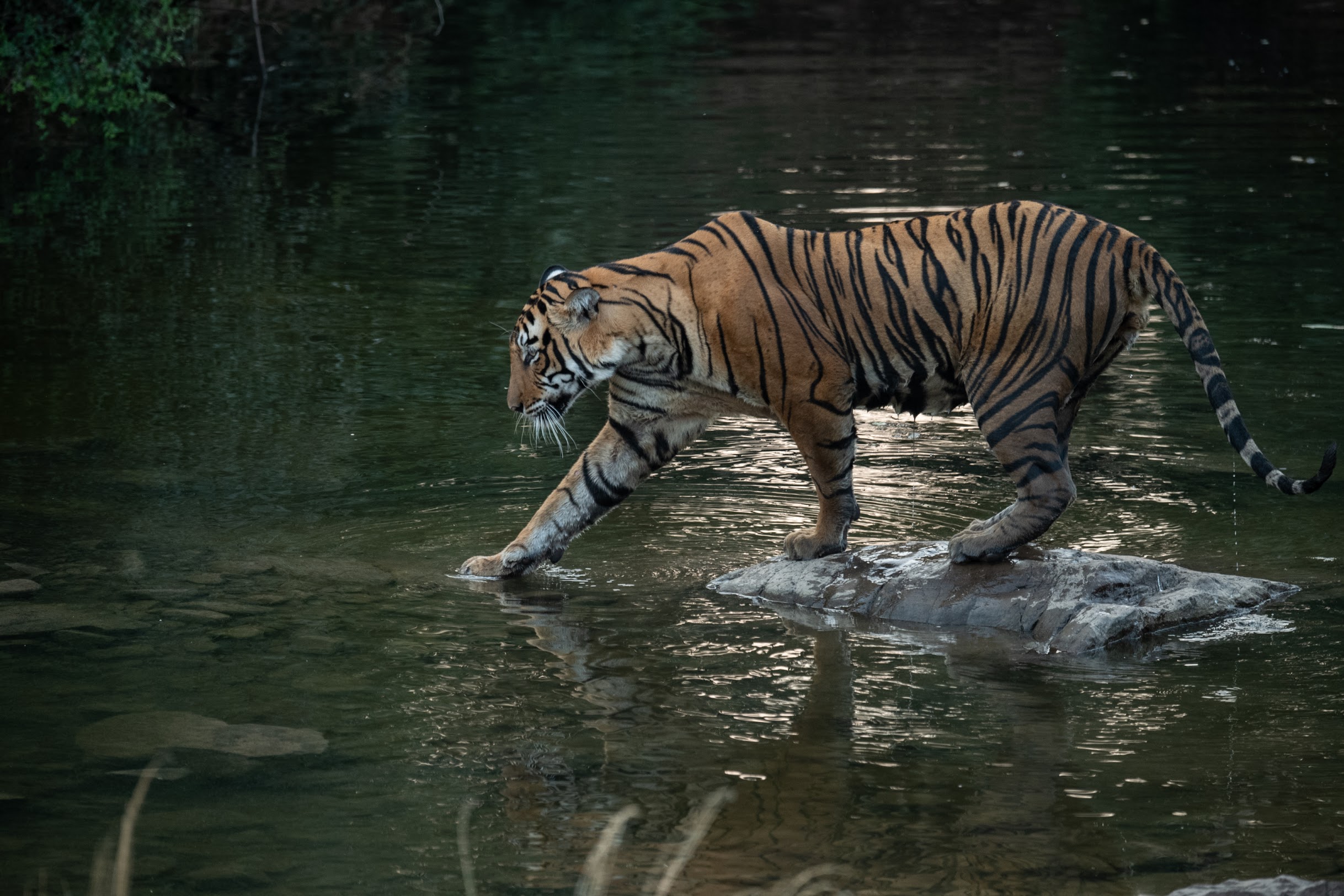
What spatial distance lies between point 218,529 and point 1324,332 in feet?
23.6

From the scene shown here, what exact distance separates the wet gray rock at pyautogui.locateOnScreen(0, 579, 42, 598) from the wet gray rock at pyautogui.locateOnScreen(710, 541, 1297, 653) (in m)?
2.79

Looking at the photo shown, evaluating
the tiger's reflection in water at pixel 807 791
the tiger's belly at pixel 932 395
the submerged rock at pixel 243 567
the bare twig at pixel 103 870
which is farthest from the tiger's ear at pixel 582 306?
the bare twig at pixel 103 870

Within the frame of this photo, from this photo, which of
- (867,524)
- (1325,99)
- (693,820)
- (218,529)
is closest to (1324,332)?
(867,524)

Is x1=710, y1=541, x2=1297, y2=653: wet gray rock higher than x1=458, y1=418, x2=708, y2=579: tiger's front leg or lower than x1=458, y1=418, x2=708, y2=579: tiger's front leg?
lower

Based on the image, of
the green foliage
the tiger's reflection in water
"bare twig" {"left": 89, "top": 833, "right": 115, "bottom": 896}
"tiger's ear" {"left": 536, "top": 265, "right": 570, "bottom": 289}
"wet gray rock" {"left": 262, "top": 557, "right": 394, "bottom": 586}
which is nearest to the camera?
"bare twig" {"left": 89, "top": 833, "right": 115, "bottom": 896}

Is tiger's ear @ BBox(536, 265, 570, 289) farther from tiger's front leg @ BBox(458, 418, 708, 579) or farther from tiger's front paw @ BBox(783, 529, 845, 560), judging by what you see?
tiger's front paw @ BBox(783, 529, 845, 560)

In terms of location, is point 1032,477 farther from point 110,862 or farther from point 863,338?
point 110,862

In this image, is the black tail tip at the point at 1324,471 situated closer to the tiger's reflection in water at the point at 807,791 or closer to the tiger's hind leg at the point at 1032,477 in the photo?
the tiger's hind leg at the point at 1032,477

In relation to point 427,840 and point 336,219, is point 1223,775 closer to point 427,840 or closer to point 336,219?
point 427,840

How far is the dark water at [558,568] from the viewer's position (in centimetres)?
496

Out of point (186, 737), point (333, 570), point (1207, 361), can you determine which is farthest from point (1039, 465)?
point (186, 737)

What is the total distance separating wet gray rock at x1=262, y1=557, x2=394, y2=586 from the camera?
Answer: 7.34 m

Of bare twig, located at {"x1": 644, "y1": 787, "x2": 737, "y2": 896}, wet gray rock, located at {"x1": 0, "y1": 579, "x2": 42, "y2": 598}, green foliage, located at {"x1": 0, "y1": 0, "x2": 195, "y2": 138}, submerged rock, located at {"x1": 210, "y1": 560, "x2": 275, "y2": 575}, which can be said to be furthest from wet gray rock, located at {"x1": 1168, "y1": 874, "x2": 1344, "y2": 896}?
green foliage, located at {"x1": 0, "y1": 0, "x2": 195, "y2": 138}

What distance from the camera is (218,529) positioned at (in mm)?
8078
